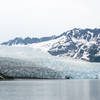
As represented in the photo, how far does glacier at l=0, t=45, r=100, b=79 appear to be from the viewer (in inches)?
6358

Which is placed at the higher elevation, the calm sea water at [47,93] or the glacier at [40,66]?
the glacier at [40,66]

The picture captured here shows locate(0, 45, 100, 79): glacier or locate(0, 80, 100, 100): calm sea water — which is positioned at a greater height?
locate(0, 45, 100, 79): glacier

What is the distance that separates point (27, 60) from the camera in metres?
181

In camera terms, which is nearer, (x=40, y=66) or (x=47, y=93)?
(x=47, y=93)

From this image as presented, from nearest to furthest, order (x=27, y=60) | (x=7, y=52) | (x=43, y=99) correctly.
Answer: (x=43, y=99)
(x=27, y=60)
(x=7, y=52)

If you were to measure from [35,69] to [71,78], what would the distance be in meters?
33.0

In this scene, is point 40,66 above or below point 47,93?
above

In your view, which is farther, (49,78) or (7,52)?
(7,52)

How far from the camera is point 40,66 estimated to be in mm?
172250

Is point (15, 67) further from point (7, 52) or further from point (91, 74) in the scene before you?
point (91, 74)

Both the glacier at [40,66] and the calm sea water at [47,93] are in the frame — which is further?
the glacier at [40,66]

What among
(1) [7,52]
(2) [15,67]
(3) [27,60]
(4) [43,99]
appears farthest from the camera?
(1) [7,52]

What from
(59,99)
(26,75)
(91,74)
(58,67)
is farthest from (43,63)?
(59,99)

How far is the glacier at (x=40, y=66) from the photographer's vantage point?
530ft
